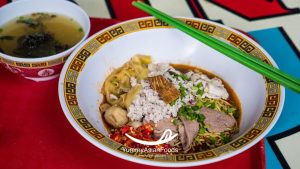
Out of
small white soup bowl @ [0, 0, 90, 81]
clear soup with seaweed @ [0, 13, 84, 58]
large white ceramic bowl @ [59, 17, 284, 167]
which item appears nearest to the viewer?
large white ceramic bowl @ [59, 17, 284, 167]

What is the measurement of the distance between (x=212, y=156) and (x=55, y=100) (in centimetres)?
59

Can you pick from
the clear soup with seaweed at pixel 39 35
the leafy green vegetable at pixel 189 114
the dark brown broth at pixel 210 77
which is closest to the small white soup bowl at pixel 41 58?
the clear soup with seaweed at pixel 39 35

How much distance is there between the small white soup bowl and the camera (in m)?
1.24

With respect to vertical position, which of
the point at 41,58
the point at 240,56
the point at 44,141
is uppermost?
the point at 240,56

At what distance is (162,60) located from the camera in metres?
1.48

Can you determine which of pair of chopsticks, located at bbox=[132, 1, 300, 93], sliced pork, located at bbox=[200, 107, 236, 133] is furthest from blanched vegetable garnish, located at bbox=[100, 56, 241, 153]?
pair of chopsticks, located at bbox=[132, 1, 300, 93]

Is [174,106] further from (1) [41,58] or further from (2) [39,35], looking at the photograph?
(2) [39,35]

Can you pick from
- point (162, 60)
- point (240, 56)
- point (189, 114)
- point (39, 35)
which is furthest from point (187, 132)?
point (39, 35)

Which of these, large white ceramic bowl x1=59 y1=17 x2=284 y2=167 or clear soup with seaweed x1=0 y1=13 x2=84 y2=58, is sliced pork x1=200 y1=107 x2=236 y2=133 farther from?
clear soup with seaweed x1=0 y1=13 x2=84 y2=58

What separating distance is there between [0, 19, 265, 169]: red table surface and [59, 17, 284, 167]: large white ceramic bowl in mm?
82

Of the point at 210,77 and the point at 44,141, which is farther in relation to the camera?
the point at 210,77

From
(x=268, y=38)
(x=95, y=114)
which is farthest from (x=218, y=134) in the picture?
(x=268, y=38)

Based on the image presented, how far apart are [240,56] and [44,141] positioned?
675mm

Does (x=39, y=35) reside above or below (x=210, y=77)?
below
